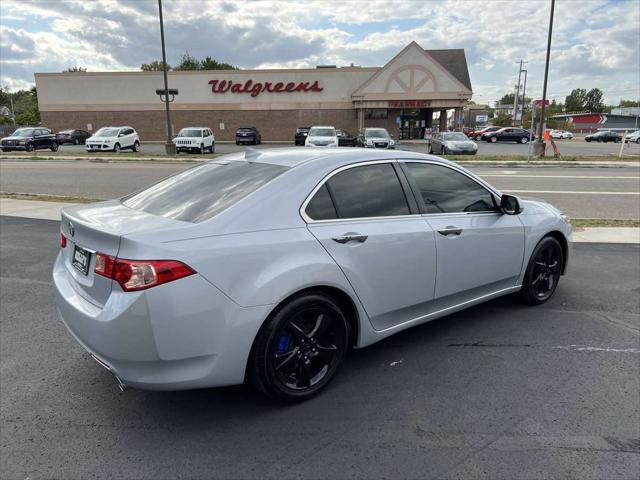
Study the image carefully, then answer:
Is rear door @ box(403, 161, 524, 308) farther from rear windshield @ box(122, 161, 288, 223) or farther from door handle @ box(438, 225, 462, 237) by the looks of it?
rear windshield @ box(122, 161, 288, 223)

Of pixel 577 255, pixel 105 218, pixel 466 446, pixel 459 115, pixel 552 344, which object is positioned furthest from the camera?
pixel 459 115

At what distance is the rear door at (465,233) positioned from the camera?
3721mm

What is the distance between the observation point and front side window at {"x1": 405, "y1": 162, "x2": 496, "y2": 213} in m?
3.77

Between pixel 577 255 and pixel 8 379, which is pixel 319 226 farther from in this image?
pixel 577 255

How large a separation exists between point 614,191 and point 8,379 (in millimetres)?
14480

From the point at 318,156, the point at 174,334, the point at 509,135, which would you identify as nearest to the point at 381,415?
the point at 174,334

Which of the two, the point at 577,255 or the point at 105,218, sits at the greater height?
the point at 105,218

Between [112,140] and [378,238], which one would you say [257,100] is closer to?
[112,140]

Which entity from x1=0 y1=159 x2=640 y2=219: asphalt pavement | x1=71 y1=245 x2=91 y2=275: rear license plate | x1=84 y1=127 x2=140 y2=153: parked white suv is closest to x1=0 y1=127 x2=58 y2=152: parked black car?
x1=84 y1=127 x2=140 y2=153: parked white suv

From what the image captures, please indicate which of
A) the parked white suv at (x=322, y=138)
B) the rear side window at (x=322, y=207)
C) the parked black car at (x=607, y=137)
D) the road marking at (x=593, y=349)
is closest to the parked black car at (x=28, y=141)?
the parked white suv at (x=322, y=138)

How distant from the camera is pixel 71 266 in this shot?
3.14 metres

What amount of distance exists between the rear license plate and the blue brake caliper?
124 centimetres

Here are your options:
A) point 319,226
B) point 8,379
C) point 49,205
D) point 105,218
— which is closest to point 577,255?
point 319,226

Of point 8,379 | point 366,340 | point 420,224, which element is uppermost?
point 420,224
